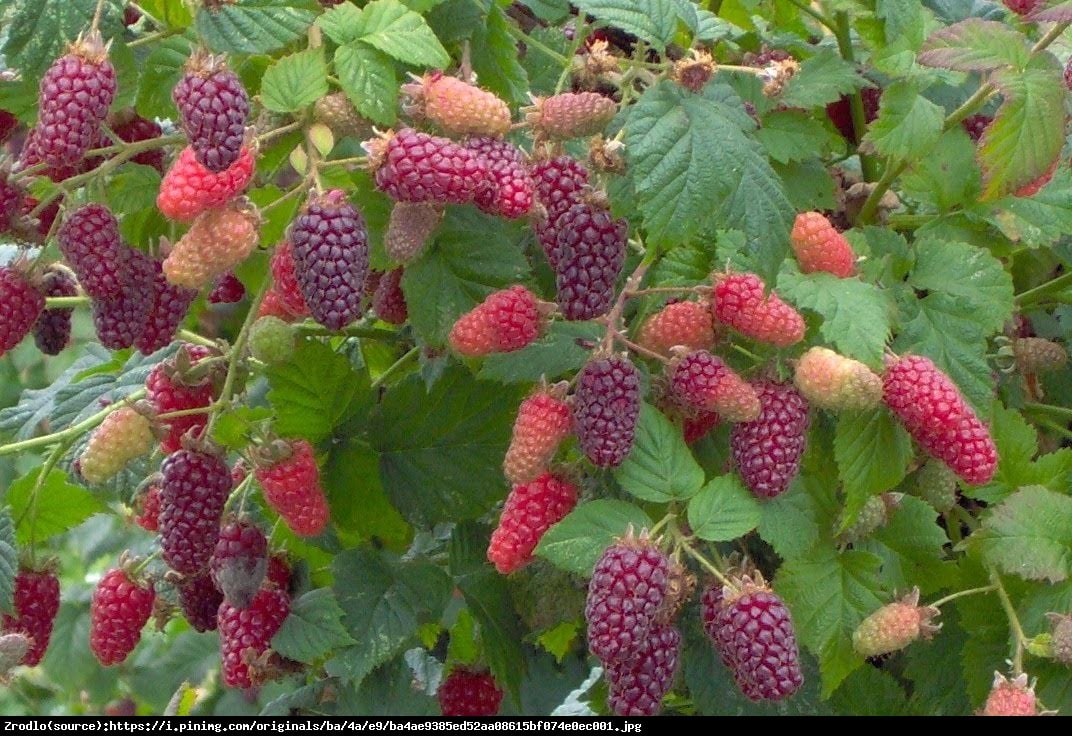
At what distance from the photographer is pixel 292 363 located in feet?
4.90

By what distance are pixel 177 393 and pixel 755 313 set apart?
0.66 meters

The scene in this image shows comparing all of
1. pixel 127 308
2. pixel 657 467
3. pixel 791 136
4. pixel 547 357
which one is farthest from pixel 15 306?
pixel 791 136

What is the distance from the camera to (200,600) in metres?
1.55

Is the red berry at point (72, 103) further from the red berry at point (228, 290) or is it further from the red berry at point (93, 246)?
the red berry at point (228, 290)

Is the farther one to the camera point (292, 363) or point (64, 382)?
point (64, 382)

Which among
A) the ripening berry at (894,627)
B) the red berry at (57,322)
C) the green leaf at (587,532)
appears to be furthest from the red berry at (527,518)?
the red berry at (57,322)

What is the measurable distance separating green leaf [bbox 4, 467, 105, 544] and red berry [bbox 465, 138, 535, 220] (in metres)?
0.77

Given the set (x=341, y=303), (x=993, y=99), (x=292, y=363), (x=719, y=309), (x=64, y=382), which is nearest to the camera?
(x=341, y=303)

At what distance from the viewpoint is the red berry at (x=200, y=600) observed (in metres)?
1.53

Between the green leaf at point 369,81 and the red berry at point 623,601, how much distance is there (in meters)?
0.47

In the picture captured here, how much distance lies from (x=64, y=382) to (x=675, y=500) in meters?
1.20

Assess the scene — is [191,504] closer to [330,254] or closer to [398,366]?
[330,254]

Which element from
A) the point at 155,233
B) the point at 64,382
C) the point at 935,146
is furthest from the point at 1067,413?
the point at 64,382

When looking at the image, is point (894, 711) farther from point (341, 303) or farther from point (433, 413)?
point (341, 303)
